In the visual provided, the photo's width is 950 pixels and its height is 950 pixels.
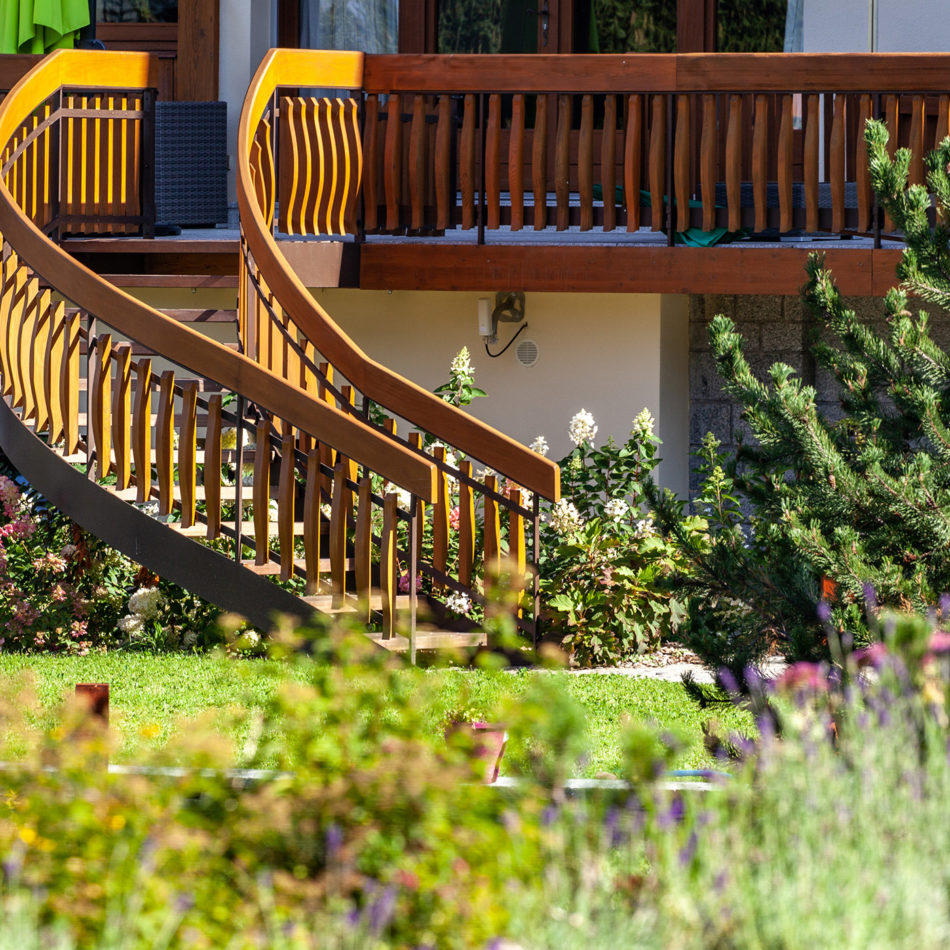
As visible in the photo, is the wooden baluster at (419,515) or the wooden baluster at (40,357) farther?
the wooden baluster at (419,515)

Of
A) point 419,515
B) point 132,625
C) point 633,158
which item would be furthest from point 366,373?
point 633,158

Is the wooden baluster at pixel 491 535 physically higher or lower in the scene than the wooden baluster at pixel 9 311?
lower

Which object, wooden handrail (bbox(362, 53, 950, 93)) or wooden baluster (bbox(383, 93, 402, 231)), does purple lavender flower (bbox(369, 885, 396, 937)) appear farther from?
wooden handrail (bbox(362, 53, 950, 93))

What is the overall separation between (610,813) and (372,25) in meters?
11.1

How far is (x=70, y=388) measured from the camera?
7.52m

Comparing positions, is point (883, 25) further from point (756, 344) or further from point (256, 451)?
point (256, 451)

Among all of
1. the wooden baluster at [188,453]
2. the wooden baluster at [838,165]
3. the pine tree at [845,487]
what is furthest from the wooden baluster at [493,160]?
the pine tree at [845,487]

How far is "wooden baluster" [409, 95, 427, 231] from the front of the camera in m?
9.58

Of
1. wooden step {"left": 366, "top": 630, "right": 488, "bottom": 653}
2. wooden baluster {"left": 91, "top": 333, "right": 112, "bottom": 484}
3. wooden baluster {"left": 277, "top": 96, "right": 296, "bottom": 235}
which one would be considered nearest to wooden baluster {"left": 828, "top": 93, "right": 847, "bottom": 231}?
wooden baluster {"left": 277, "top": 96, "right": 296, "bottom": 235}

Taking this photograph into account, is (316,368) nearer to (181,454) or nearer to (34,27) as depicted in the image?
(181,454)

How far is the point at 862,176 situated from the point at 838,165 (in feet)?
0.52

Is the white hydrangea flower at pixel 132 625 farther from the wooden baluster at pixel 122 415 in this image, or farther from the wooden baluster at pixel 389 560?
the wooden baluster at pixel 389 560

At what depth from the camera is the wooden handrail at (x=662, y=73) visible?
924cm

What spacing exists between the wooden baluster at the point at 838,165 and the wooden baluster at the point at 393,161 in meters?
2.67
